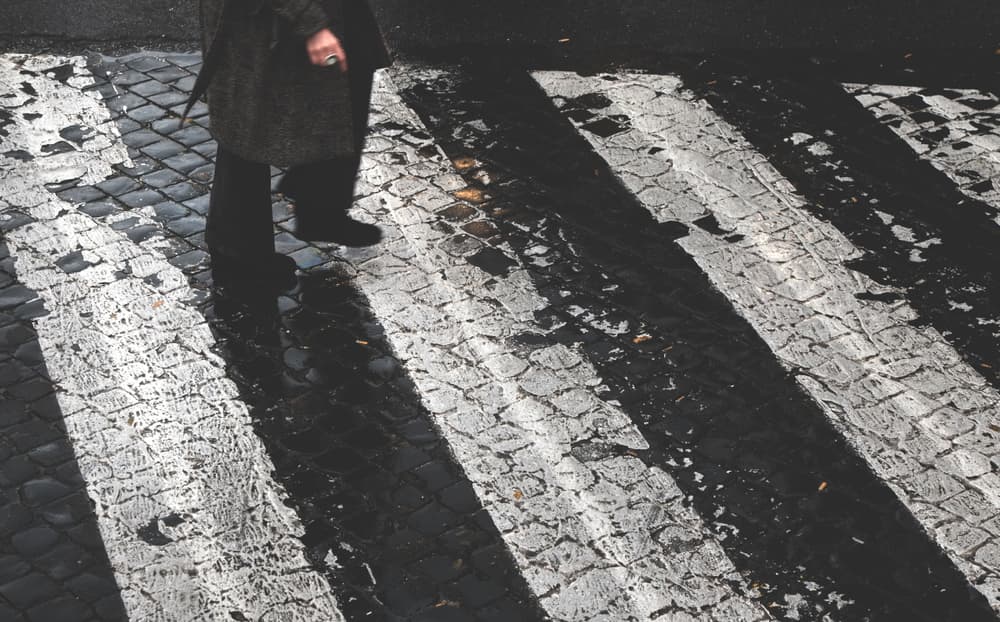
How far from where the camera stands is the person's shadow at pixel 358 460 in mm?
4125

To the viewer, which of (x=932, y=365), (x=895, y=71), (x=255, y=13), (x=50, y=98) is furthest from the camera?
(x=895, y=71)

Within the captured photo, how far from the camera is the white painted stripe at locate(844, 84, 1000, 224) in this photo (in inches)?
248

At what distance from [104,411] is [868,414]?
2.90 metres

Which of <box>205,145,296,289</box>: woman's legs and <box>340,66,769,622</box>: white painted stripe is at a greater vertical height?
<box>205,145,296,289</box>: woman's legs

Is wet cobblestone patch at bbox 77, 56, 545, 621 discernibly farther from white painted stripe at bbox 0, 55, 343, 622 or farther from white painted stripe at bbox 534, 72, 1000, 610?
white painted stripe at bbox 534, 72, 1000, 610

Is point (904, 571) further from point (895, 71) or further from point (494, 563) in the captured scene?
point (895, 71)

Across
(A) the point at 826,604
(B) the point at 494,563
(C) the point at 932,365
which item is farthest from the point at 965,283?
(B) the point at 494,563

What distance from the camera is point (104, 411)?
4.75 metres

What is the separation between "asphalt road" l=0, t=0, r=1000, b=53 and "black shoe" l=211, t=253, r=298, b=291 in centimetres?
218

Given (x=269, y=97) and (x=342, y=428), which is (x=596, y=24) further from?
(x=342, y=428)

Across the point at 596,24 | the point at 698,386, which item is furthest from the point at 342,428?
the point at 596,24

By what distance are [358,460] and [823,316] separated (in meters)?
2.10

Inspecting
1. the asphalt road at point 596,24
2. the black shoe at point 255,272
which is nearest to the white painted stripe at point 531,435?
the black shoe at point 255,272

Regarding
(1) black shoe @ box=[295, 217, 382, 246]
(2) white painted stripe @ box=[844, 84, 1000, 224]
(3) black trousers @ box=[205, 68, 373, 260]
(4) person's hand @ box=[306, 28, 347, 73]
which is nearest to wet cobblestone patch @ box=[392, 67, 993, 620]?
(1) black shoe @ box=[295, 217, 382, 246]
